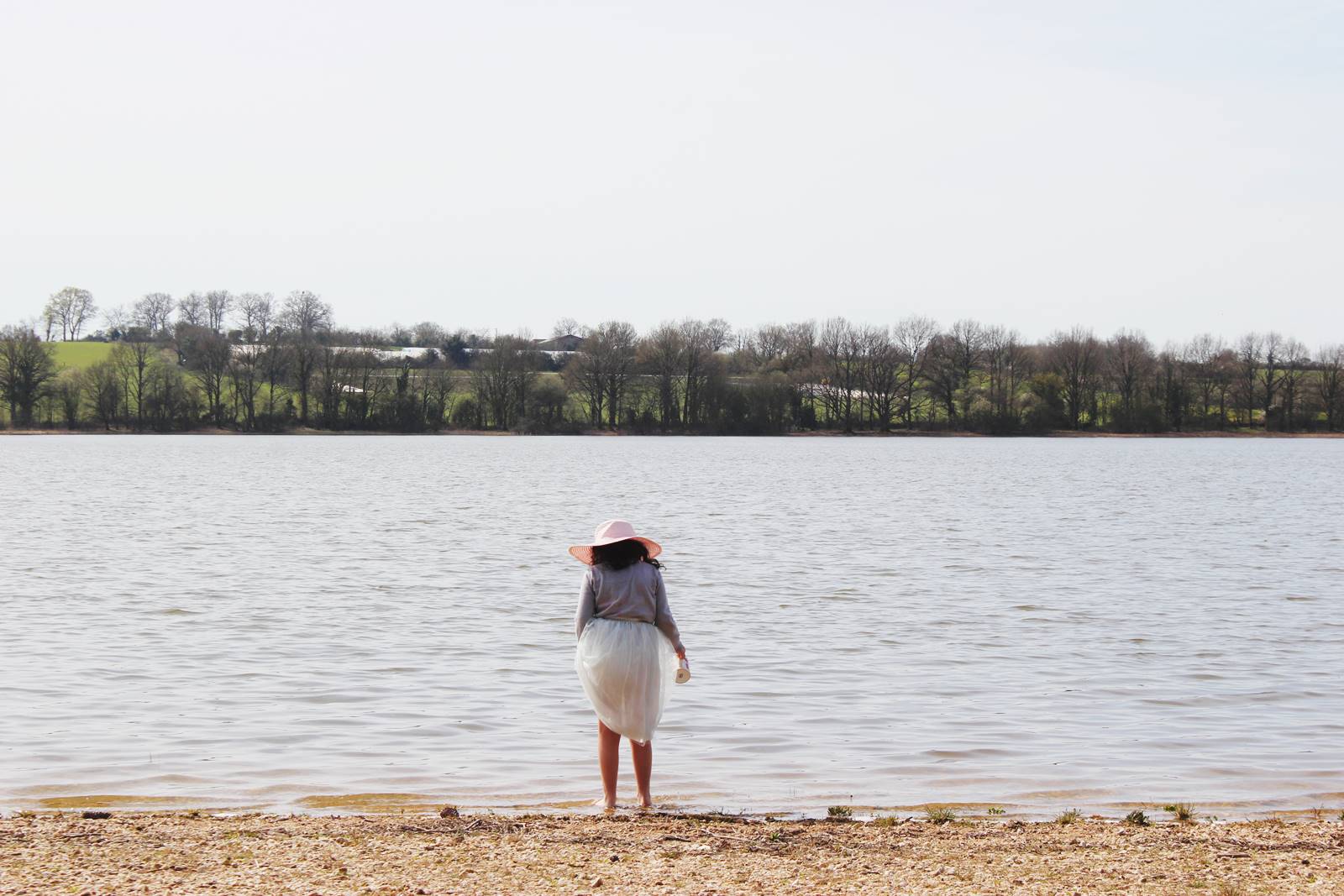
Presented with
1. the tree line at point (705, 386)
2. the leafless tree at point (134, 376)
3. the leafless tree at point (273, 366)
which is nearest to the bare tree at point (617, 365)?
the tree line at point (705, 386)

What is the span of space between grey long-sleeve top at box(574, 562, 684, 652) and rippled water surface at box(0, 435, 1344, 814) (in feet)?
5.38

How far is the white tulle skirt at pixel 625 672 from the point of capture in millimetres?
9727

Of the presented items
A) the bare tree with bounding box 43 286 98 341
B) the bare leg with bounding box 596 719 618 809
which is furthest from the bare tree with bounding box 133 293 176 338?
the bare leg with bounding box 596 719 618 809

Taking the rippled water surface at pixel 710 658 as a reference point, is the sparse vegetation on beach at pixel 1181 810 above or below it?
above

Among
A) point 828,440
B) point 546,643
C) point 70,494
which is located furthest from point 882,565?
point 828,440

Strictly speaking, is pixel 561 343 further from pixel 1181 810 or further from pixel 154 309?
pixel 1181 810

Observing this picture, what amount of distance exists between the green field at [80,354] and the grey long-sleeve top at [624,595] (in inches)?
5471

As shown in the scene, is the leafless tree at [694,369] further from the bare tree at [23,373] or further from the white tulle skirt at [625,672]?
the white tulle skirt at [625,672]

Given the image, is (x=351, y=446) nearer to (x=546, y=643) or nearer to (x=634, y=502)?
(x=634, y=502)

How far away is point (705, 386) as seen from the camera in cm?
13362

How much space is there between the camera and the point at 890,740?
12891mm

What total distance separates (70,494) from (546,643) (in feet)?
135

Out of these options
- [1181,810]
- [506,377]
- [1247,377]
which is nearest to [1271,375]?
[1247,377]

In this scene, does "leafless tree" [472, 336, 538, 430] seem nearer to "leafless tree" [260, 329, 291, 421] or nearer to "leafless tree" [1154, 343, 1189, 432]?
"leafless tree" [260, 329, 291, 421]
